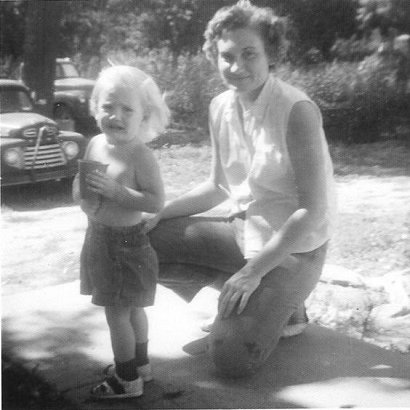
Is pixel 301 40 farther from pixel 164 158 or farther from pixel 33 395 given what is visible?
pixel 33 395

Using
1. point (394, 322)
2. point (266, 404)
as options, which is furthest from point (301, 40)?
point (394, 322)

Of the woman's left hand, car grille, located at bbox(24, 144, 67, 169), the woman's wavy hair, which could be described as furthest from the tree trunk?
the woman's left hand

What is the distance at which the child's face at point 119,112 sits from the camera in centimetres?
165

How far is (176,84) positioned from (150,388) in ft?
2.81

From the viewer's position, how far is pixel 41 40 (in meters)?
2.06

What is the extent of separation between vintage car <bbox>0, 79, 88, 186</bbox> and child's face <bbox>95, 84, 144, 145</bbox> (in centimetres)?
35

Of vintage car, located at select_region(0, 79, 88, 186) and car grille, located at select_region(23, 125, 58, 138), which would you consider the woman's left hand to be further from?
car grille, located at select_region(23, 125, 58, 138)

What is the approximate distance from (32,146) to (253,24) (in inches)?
52.3

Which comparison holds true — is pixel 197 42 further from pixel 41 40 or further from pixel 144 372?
pixel 144 372

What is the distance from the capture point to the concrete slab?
1.79m

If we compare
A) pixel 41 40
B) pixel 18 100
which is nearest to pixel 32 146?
pixel 18 100

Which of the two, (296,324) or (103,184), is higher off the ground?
(103,184)

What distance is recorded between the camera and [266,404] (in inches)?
69.6

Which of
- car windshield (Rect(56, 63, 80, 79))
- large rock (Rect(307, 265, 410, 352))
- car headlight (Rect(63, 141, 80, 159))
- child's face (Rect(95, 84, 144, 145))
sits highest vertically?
car windshield (Rect(56, 63, 80, 79))
